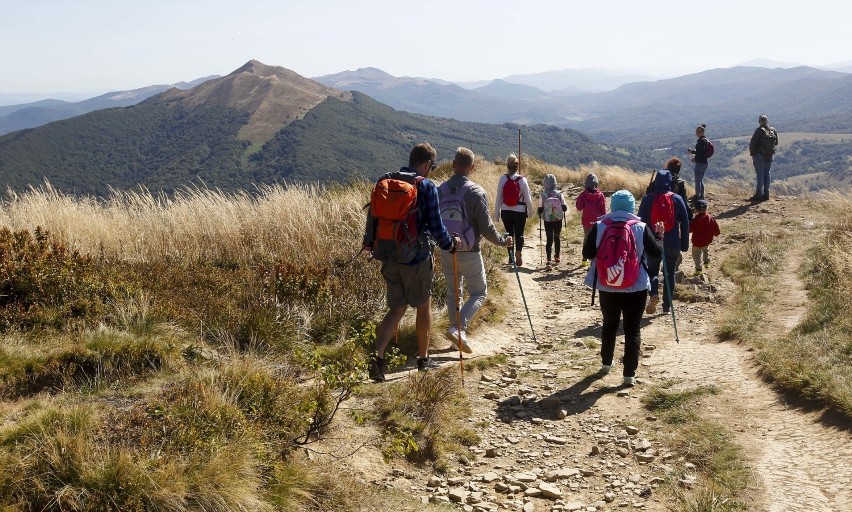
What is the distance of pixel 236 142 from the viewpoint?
154 m

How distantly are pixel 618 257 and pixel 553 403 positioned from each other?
1407 mm

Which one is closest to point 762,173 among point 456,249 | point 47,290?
point 456,249

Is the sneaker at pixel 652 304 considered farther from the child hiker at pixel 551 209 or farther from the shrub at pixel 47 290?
the shrub at pixel 47 290

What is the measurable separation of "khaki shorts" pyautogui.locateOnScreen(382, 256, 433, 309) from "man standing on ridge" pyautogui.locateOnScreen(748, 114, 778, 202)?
482 inches

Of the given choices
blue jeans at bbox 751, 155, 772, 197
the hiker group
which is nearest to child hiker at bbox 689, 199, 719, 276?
the hiker group

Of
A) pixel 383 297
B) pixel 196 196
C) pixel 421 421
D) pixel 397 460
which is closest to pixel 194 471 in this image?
pixel 397 460

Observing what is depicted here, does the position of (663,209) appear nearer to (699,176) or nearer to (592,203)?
(592,203)

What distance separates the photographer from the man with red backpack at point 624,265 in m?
5.43

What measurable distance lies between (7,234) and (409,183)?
13.7ft

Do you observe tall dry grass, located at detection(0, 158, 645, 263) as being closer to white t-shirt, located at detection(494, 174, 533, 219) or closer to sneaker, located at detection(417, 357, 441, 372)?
white t-shirt, located at detection(494, 174, 533, 219)

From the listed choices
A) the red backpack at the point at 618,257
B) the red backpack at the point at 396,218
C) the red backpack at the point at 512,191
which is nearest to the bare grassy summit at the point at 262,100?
the red backpack at the point at 512,191

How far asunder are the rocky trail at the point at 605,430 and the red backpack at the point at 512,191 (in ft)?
6.43

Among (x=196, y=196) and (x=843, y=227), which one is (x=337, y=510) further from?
(x=843, y=227)

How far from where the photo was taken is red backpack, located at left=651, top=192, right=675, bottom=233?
25.6 feet
